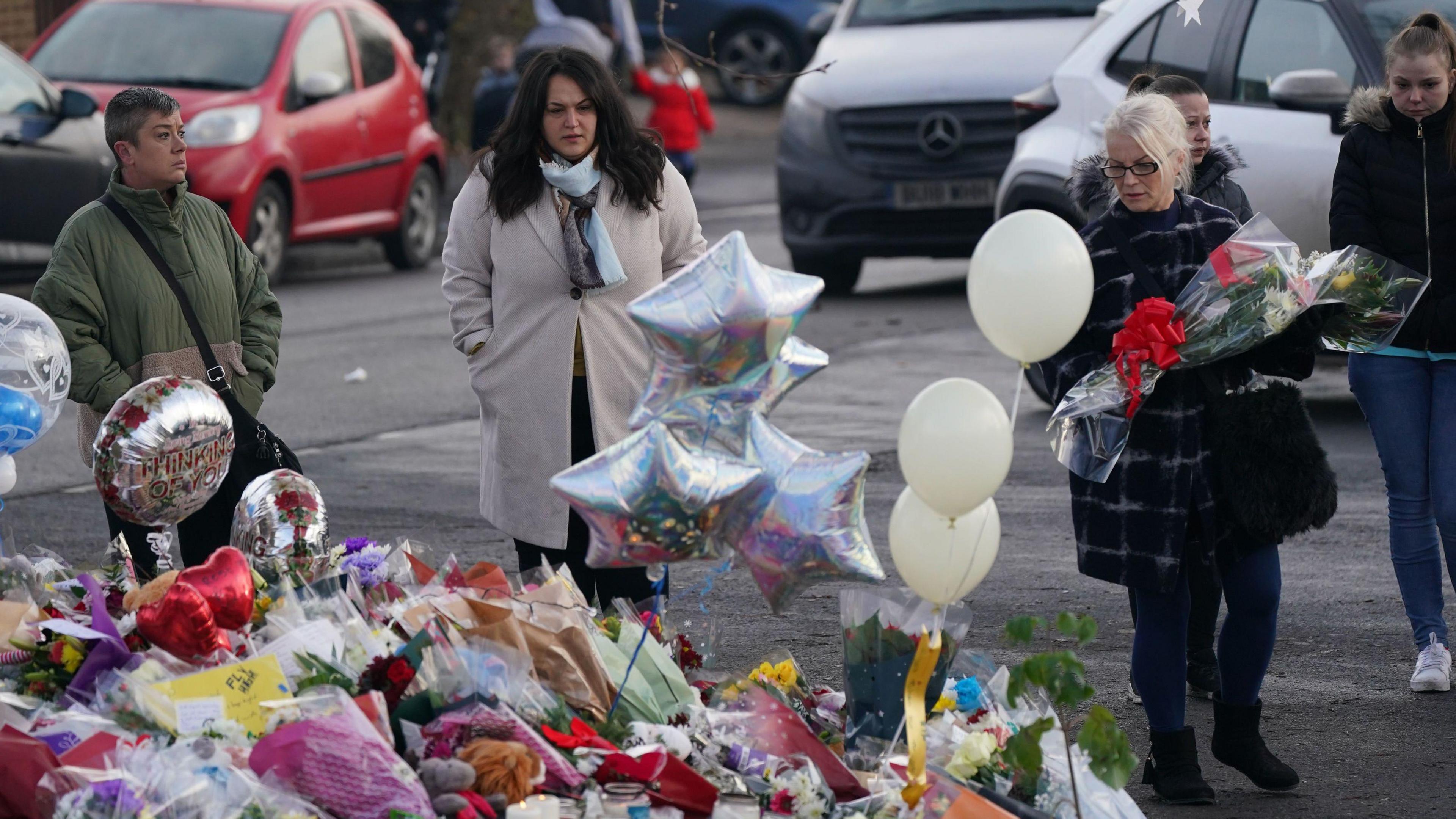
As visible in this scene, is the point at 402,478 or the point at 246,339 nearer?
the point at 246,339

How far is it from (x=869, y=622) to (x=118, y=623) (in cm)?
164

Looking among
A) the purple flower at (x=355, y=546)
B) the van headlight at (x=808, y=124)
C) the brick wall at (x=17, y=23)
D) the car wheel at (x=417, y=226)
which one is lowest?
the car wheel at (x=417, y=226)

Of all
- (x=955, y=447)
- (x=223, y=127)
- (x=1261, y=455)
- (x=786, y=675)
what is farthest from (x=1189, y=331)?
(x=223, y=127)

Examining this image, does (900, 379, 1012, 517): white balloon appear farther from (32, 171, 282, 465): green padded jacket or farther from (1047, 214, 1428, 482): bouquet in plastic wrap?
(32, 171, 282, 465): green padded jacket

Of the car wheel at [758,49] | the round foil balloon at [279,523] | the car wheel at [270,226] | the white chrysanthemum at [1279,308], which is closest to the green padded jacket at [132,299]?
the round foil balloon at [279,523]

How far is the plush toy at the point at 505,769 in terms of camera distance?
11.8 ft

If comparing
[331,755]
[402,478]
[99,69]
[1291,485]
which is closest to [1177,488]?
[1291,485]

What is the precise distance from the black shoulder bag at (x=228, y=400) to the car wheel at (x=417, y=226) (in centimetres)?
967

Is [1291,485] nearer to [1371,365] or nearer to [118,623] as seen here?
[1371,365]

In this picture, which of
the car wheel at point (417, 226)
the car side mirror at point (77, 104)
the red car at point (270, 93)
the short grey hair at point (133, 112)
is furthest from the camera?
the car wheel at point (417, 226)

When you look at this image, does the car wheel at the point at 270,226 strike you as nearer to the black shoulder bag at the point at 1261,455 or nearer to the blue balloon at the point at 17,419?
the blue balloon at the point at 17,419

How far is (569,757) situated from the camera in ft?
12.5

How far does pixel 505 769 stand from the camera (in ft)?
11.8

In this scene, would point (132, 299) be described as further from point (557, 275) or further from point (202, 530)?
point (557, 275)
